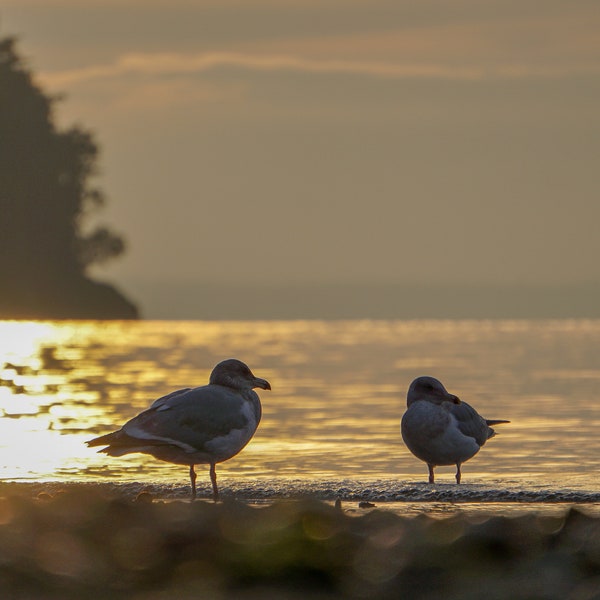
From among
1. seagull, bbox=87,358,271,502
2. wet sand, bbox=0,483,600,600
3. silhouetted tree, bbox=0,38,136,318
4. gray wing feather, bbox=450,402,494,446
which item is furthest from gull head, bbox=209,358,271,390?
silhouetted tree, bbox=0,38,136,318

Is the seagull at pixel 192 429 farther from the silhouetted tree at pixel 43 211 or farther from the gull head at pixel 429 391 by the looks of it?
the silhouetted tree at pixel 43 211

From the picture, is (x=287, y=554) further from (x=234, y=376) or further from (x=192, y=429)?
(x=234, y=376)

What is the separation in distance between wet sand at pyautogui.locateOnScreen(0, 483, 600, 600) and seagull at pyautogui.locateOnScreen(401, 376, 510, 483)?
5418mm

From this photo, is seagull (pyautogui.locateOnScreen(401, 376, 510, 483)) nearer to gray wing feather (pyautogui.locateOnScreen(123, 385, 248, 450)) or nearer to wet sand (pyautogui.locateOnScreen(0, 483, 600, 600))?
gray wing feather (pyautogui.locateOnScreen(123, 385, 248, 450))

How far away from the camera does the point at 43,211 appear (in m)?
91.9

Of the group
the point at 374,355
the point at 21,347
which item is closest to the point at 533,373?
the point at 374,355

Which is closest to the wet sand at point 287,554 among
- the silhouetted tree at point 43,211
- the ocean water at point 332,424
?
the ocean water at point 332,424

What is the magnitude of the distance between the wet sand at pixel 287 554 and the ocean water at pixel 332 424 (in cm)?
437

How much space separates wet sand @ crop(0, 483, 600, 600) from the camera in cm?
738

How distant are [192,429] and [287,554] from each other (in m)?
4.95

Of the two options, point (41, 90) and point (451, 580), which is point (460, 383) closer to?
point (451, 580)

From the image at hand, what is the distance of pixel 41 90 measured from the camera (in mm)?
88250

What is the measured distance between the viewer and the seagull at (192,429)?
12.6m

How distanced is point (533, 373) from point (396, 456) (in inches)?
784
